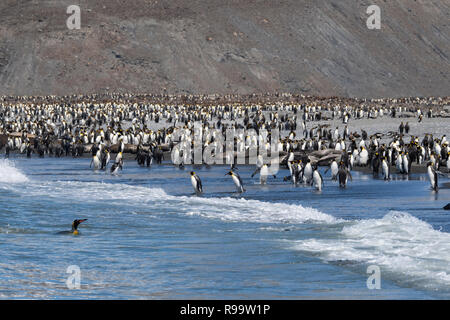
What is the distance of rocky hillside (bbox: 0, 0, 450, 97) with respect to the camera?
91.3 metres

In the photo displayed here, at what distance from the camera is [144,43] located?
94.1m

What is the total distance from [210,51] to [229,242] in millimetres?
82781

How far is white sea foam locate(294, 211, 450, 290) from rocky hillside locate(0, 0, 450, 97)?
76.9 meters

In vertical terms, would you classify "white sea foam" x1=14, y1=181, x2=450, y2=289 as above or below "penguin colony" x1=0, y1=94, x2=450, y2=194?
below

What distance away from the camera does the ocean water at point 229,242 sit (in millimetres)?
10523

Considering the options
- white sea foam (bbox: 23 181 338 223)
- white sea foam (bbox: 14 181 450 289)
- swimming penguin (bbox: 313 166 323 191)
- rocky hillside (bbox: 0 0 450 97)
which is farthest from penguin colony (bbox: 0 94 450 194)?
rocky hillside (bbox: 0 0 450 97)

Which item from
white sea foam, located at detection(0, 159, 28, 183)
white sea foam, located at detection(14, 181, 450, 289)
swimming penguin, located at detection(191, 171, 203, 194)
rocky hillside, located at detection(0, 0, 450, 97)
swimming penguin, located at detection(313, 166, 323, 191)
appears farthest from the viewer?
rocky hillside, located at detection(0, 0, 450, 97)

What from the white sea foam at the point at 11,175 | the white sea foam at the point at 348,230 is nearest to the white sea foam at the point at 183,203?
the white sea foam at the point at 348,230

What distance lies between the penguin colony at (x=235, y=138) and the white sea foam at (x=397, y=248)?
263 inches

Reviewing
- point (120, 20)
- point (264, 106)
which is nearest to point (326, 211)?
point (264, 106)

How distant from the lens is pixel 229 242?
14.0 m

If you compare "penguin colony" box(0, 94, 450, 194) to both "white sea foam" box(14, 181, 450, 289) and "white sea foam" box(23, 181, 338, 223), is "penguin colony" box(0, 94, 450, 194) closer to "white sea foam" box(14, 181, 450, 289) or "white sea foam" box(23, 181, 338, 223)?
"white sea foam" box(23, 181, 338, 223)

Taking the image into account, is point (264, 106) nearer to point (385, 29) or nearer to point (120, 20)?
point (120, 20)

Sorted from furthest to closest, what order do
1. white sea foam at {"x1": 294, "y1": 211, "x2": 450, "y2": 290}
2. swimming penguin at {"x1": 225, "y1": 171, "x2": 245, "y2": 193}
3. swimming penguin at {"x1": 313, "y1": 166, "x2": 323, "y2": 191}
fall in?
swimming penguin at {"x1": 313, "y1": 166, "x2": 323, "y2": 191} → swimming penguin at {"x1": 225, "y1": 171, "x2": 245, "y2": 193} → white sea foam at {"x1": 294, "y1": 211, "x2": 450, "y2": 290}
